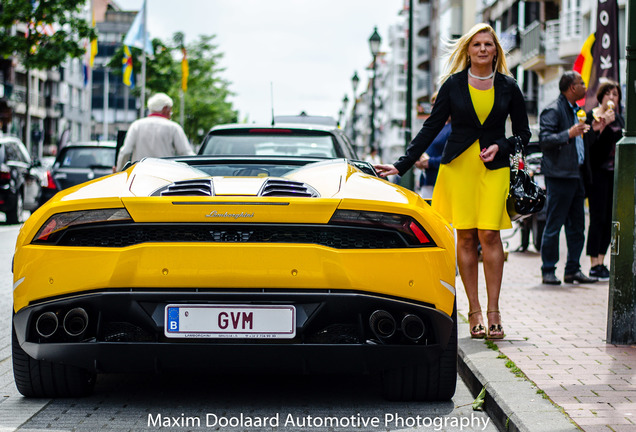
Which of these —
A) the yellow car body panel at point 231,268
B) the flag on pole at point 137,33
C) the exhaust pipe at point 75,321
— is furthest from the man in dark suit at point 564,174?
the flag on pole at point 137,33

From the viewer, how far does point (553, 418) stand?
13.5ft

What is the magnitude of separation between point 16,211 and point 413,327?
17.5 metres

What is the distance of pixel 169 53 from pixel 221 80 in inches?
557

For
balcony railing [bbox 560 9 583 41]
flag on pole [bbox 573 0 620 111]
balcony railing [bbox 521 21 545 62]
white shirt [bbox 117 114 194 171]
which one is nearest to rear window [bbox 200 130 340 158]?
white shirt [bbox 117 114 194 171]

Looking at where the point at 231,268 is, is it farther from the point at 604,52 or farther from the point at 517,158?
the point at 604,52

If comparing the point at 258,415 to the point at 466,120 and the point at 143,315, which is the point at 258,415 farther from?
the point at 466,120

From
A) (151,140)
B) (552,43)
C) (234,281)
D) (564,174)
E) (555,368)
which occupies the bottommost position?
(555,368)

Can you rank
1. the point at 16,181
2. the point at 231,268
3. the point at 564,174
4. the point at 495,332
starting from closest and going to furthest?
the point at 231,268 → the point at 495,332 → the point at 564,174 → the point at 16,181

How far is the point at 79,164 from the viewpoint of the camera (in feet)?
58.0

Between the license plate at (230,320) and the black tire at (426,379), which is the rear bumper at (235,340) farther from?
the black tire at (426,379)

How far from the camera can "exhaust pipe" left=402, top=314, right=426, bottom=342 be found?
14.3 ft

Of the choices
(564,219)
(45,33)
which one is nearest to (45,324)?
(564,219)

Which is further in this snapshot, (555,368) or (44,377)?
(555,368)

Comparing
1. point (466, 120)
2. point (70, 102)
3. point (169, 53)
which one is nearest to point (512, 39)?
point (169, 53)
